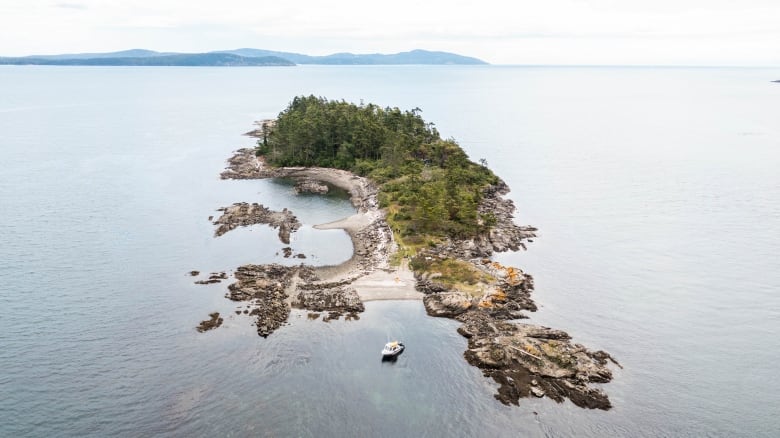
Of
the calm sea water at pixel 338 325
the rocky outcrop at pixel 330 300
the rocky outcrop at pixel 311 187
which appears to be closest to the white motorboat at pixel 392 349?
the calm sea water at pixel 338 325

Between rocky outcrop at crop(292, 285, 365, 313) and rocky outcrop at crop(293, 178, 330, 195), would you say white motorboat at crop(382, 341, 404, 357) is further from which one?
rocky outcrop at crop(293, 178, 330, 195)

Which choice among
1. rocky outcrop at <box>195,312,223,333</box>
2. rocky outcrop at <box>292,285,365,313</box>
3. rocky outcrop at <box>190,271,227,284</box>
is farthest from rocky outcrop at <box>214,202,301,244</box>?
rocky outcrop at <box>195,312,223,333</box>

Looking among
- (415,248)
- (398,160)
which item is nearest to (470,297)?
(415,248)

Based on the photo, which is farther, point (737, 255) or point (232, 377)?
point (737, 255)

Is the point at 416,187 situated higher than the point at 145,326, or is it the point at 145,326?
the point at 416,187

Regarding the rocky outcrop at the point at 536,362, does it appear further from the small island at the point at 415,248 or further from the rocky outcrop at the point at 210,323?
the rocky outcrop at the point at 210,323

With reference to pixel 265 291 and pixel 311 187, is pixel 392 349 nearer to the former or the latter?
pixel 265 291

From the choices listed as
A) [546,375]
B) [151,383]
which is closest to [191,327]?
[151,383]

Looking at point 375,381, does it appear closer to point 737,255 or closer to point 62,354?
point 62,354
